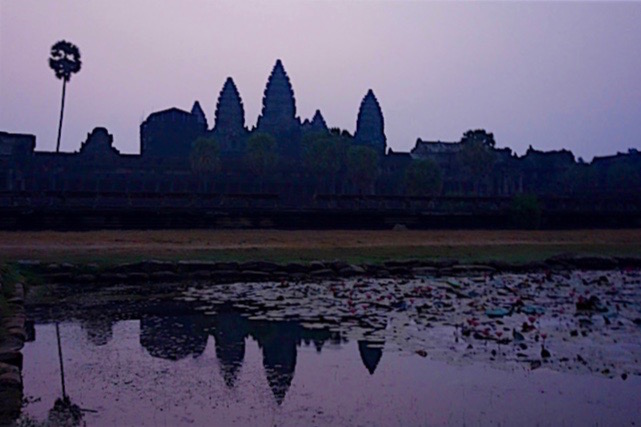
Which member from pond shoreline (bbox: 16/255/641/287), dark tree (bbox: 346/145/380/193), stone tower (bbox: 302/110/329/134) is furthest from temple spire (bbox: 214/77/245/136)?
pond shoreline (bbox: 16/255/641/287)

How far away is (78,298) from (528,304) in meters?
7.42

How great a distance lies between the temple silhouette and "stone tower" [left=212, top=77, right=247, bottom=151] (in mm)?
132

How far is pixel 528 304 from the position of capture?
36.8 feet

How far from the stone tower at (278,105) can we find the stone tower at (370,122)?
7.57 m

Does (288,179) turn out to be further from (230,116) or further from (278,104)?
(278,104)

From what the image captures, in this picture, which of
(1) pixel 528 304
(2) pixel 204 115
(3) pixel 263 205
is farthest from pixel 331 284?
(2) pixel 204 115

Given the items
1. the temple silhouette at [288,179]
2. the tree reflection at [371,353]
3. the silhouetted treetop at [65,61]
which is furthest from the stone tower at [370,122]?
the tree reflection at [371,353]

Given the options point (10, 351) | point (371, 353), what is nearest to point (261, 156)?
point (371, 353)

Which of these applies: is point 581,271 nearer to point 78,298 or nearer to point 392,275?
point 392,275

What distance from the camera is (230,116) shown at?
2985 inches

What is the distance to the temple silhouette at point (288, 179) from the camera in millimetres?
27219

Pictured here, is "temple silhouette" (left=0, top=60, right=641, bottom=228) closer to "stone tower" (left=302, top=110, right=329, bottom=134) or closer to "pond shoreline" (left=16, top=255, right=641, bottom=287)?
"stone tower" (left=302, top=110, right=329, bottom=134)

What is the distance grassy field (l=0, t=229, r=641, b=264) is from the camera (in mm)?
16812

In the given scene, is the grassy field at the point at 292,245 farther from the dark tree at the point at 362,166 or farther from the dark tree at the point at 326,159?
the dark tree at the point at 326,159
